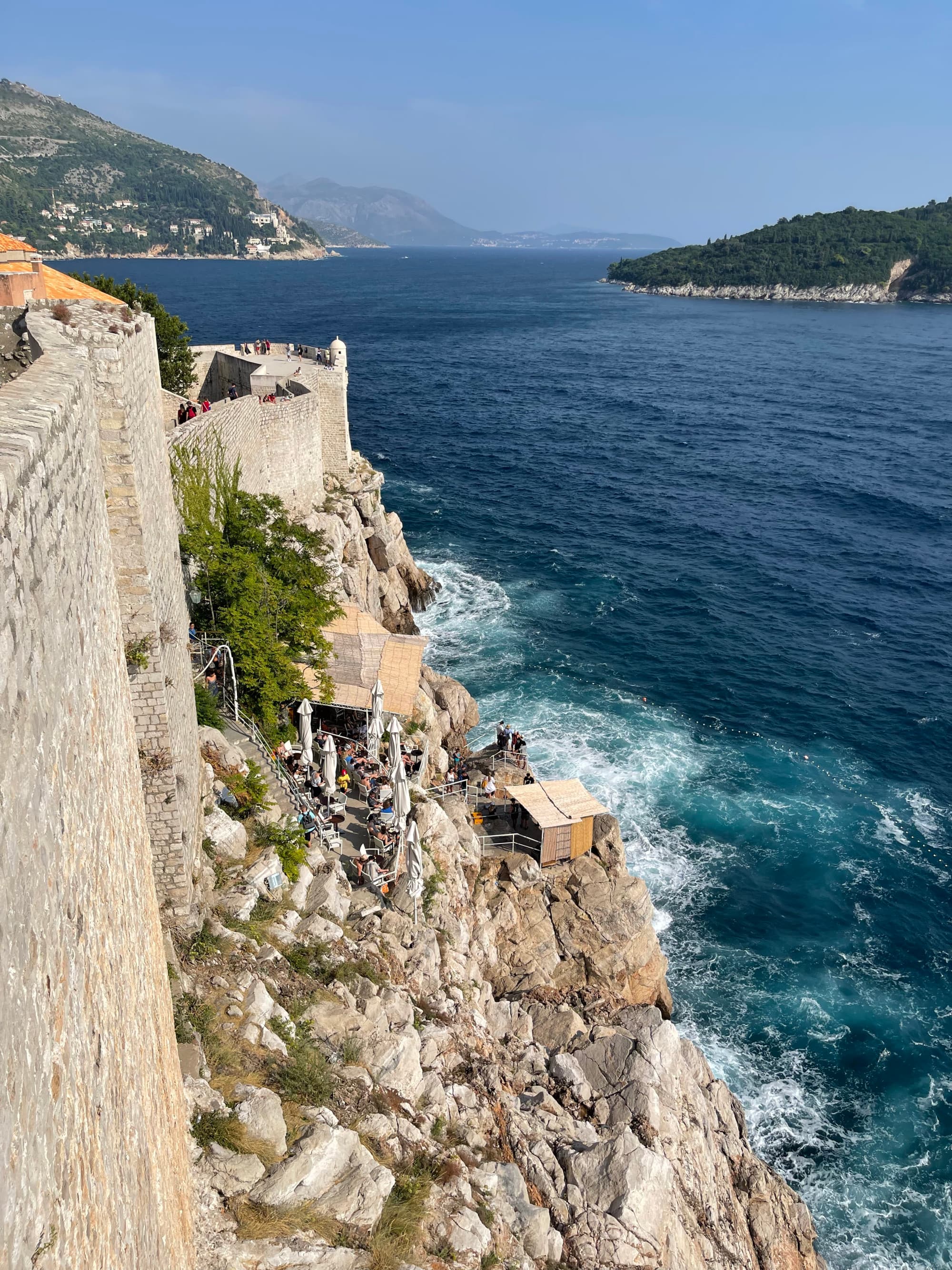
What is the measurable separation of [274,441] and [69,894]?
29.3 m

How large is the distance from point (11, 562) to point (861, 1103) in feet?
78.9

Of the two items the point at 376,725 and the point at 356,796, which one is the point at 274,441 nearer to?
the point at 376,725

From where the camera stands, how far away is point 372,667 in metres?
26.9

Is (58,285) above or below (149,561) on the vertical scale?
above

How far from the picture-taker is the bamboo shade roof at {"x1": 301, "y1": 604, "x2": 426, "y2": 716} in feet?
86.2

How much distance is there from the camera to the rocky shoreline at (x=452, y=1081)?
36.4 feet

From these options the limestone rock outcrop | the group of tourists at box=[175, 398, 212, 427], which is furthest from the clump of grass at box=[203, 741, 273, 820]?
the group of tourists at box=[175, 398, 212, 427]

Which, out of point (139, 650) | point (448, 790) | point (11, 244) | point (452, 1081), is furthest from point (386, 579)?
point (139, 650)

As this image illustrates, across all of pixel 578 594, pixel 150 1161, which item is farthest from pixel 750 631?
pixel 150 1161

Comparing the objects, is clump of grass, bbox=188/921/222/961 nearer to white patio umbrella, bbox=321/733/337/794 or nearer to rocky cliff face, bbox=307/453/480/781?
white patio umbrella, bbox=321/733/337/794

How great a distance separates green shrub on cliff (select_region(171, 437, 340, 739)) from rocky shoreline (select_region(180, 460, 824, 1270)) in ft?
9.61

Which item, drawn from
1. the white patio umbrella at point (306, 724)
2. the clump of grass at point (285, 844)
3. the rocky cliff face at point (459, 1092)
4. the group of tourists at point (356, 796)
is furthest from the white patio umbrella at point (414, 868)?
the white patio umbrella at point (306, 724)

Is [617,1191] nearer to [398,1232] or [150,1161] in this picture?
[398,1232]

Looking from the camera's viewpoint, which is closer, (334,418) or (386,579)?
(334,418)
